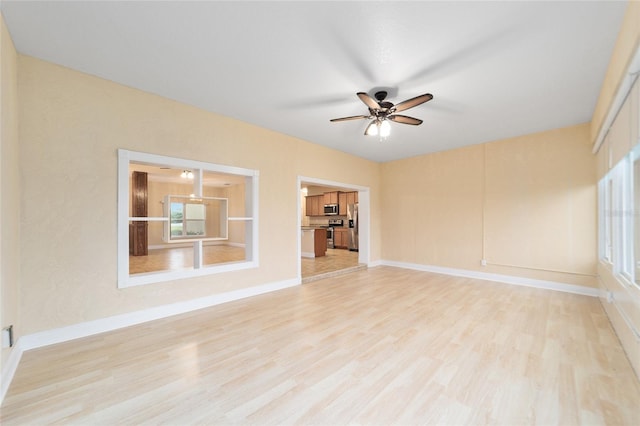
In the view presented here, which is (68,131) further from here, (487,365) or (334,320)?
(487,365)

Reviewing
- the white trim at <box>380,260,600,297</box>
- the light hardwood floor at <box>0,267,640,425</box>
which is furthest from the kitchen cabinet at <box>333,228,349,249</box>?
the light hardwood floor at <box>0,267,640,425</box>

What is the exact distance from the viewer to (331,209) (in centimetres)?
985

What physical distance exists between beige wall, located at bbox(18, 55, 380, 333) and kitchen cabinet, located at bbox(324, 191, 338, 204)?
6.44 meters

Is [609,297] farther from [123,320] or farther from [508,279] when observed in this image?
[123,320]

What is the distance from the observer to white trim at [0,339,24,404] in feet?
5.89

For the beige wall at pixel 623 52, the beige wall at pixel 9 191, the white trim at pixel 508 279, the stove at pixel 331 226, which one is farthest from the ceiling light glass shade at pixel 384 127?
the stove at pixel 331 226

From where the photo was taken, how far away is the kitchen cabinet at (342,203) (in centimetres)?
959

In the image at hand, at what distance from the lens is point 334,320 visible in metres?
3.11

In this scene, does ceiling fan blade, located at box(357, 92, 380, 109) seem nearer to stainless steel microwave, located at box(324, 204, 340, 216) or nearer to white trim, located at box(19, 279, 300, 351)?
white trim, located at box(19, 279, 300, 351)

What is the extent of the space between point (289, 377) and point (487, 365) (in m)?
1.65

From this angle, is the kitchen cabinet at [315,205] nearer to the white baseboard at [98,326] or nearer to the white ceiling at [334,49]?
the white baseboard at [98,326]

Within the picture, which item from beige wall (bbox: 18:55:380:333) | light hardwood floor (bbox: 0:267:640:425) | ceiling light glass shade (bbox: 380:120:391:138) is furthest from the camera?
ceiling light glass shade (bbox: 380:120:391:138)

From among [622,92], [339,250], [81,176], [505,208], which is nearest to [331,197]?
[339,250]

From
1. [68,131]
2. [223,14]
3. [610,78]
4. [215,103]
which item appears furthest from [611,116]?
[68,131]
